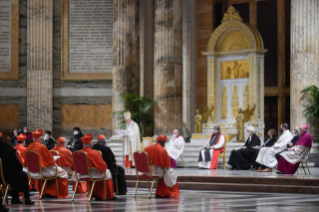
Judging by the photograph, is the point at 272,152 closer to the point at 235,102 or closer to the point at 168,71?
the point at 235,102

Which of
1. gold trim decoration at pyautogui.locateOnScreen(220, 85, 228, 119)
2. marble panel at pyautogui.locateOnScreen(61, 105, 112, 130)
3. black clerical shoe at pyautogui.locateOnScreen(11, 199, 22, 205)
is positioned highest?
gold trim decoration at pyautogui.locateOnScreen(220, 85, 228, 119)

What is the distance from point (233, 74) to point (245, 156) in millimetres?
3750

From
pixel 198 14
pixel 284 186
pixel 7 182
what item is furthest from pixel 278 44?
pixel 7 182

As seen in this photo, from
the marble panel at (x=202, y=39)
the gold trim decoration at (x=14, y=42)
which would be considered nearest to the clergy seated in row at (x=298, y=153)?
the marble panel at (x=202, y=39)

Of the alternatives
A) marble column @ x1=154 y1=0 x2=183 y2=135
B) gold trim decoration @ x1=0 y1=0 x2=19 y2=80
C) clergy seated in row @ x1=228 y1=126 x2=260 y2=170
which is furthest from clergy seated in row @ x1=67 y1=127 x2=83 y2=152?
gold trim decoration @ x1=0 y1=0 x2=19 y2=80

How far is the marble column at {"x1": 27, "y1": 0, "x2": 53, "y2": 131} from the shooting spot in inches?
837

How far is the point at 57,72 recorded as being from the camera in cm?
2162

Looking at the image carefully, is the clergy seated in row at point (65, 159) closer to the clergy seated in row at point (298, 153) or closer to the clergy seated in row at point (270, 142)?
the clergy seated in row at point (298, 153)

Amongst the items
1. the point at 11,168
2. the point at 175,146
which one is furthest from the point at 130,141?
the point at 11,168

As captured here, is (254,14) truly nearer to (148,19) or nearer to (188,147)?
(148,19)

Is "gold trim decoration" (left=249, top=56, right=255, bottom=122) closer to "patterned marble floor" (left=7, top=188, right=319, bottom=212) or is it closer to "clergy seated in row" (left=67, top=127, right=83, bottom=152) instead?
"clergy seated in row" (left=67, top=127, right=83, bottom=152)

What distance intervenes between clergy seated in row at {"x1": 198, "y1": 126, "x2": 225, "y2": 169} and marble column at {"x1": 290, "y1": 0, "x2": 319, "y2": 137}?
209 centimetres

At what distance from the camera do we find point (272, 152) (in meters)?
15.8

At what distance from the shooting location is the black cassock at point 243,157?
53.9 ft
